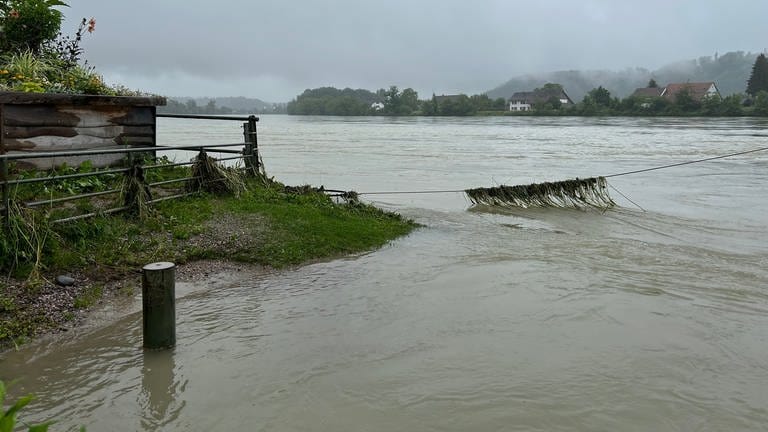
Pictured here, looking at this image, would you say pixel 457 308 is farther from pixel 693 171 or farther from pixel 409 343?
pixel 693 171

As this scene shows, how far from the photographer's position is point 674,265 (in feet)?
33.6

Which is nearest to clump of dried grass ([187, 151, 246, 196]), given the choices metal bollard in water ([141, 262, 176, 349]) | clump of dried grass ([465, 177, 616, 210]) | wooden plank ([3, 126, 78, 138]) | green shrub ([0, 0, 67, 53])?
wooden plank ([3, 126, 78, 138])

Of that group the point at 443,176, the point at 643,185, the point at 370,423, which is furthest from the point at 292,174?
the point at 370,423

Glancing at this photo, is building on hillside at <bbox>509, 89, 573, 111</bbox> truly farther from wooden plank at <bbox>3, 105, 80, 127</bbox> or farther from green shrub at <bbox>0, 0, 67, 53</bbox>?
wooden plank at <bbox>3, 105, 80, 127</bbox>

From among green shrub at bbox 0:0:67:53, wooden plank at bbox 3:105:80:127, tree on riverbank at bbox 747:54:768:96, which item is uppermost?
tree on riverbank at bbox 747:54:768:96

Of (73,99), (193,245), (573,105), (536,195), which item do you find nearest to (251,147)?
(73,99)

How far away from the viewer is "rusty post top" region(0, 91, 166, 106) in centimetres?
886

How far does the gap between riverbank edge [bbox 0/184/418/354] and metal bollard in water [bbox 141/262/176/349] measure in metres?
0.94

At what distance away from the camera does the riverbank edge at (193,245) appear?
6.13 metres

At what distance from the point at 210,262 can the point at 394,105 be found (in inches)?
5290

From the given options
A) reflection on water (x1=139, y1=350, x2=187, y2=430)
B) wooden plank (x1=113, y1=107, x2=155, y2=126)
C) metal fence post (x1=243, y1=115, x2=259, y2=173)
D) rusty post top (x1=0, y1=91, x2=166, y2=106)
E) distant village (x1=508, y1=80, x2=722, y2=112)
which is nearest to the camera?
reflection on water (x1=139, y1=350, x2=187, y2=430)

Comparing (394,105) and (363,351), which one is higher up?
(394,105)

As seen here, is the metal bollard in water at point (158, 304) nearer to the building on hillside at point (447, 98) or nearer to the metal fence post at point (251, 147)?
the metal fence post at point (251, 147)

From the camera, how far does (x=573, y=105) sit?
12481cm
